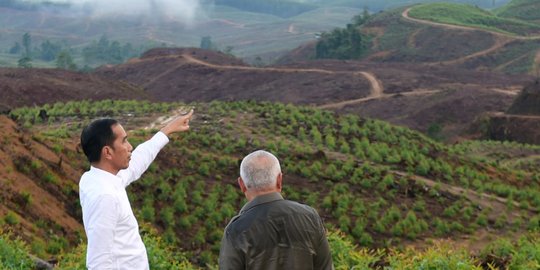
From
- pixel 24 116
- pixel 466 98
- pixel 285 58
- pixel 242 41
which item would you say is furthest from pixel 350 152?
pixel 242 41

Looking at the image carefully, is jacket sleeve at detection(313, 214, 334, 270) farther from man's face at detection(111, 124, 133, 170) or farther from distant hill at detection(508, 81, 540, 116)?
distant hill at detection(508, 81, 540, 116)

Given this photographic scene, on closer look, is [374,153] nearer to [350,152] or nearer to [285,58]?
[350,152]

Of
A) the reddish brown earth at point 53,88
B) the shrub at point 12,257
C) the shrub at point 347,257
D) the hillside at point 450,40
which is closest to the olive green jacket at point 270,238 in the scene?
the shrub at point 347,257

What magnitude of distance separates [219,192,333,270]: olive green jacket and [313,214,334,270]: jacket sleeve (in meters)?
0.04

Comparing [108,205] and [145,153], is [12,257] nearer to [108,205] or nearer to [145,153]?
[145,153]

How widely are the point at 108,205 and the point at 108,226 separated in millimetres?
112

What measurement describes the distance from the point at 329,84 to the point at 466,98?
11.8 m

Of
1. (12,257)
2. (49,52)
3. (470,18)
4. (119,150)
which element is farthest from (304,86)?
(49,52)

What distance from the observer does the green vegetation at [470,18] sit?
80375 mm

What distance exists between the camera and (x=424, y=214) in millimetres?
15414

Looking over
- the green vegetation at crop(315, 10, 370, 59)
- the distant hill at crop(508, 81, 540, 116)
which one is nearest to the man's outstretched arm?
the distant hill at crop(508, 81, 540, 116)

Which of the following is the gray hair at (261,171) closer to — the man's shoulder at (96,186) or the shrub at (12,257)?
the man's shoulder at (96,186)

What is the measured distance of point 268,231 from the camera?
365 centimetres

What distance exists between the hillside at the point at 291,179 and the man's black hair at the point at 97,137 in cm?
557
